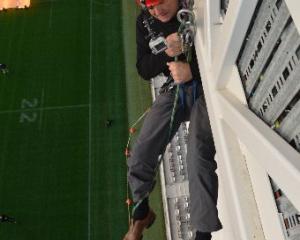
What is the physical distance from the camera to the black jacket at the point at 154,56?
277cm

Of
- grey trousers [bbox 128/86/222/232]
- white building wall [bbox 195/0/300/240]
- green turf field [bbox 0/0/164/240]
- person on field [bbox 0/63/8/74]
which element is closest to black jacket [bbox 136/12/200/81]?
grey trousers [bbox 128/86/222/232]

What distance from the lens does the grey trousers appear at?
2.36 metres

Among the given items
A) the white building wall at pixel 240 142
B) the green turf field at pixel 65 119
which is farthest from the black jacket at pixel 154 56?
the green turf field at pixel 65 119

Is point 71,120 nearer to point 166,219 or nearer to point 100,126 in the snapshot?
point 100,126

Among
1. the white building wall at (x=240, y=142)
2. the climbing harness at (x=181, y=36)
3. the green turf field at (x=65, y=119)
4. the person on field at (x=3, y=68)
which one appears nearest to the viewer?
the white building wall at (x=240, y=142)

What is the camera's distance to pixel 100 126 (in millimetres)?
5121

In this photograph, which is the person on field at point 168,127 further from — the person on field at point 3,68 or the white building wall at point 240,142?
the person on field at point 3,68

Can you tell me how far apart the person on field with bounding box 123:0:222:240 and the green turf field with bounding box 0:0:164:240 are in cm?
172

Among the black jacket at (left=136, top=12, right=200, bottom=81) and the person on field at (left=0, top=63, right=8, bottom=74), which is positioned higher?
the person on field at (left=0, top=63, right=8, bottom=74)

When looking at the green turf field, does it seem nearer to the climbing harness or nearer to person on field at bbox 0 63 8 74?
person on field at bbox 0 63 8 74

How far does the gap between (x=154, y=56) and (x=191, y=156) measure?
0.74m

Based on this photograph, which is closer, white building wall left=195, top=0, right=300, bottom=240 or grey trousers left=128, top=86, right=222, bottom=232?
white building wall left=195, top=0, right=300, bottom=240

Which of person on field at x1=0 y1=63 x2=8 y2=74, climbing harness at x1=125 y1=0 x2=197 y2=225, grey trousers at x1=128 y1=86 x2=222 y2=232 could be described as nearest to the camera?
grey trousers at x1=128 y1=86 x2=222 y2=232

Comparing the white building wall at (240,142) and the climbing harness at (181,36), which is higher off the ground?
the climbing harness at (181,36)
